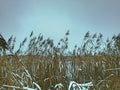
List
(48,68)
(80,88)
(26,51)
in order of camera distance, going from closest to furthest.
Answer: (80,88) < (48,68) < (26,51)

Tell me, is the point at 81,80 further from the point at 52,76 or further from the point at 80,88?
the point at 80,88

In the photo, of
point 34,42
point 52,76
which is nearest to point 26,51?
point 34,42

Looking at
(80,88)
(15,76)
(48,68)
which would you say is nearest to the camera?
(80,88)

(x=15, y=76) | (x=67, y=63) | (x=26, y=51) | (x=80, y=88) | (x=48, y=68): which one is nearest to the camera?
(x=80, y=88)

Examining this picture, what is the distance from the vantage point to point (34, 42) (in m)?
5.80

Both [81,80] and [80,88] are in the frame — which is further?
[81,80]

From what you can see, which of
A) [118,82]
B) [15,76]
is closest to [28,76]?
[15,76]

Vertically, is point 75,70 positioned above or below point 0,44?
below

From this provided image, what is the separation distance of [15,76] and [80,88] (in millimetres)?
771

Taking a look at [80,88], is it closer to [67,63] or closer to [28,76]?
[28,76]

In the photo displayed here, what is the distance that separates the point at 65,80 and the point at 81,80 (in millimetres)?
356

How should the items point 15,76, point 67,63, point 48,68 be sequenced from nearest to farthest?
1. point 15,76
2. point 48,68
3. point 67,63

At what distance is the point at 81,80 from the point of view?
375 cm

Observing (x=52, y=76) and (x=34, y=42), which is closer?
(x=52, y=76)
